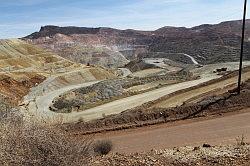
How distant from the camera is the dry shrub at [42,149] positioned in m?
11.3

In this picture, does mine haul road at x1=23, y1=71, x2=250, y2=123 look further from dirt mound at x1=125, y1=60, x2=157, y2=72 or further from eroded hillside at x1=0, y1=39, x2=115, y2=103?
dirt mound at x1=125, y1=60, x2=157, y2=72

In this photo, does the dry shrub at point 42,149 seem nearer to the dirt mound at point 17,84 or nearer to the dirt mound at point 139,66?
the dirt mound at point 17,84

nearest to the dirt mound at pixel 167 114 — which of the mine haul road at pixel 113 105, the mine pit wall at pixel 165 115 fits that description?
the mine pit wall at pixel 165 115

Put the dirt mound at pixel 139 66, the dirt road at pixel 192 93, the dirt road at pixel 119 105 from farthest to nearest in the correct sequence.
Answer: the dirt mound at pixel 139 66
the dirt road at pixel 119 105
the dirt road at pixel 192 93

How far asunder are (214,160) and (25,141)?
7243 millimetres

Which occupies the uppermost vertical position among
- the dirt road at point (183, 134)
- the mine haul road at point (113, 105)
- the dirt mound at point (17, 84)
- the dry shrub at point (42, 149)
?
the dry shrub at point (42, 149)

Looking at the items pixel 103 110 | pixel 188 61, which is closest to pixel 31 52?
pixel 188 61

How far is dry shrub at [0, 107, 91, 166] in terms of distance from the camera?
37.1 ft

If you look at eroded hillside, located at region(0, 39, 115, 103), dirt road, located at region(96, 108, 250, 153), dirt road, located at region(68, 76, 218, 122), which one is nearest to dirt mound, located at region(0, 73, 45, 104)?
eroded hillside, located at region(0, 39, 115, 103)

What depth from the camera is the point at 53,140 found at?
38.7ft

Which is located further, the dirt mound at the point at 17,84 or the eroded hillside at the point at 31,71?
the eroded hillside at the point at 31,71

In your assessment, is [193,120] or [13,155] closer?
[13,155]

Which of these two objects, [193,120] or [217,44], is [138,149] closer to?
[193,120]

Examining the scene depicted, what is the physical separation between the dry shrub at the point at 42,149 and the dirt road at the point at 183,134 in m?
12.7
